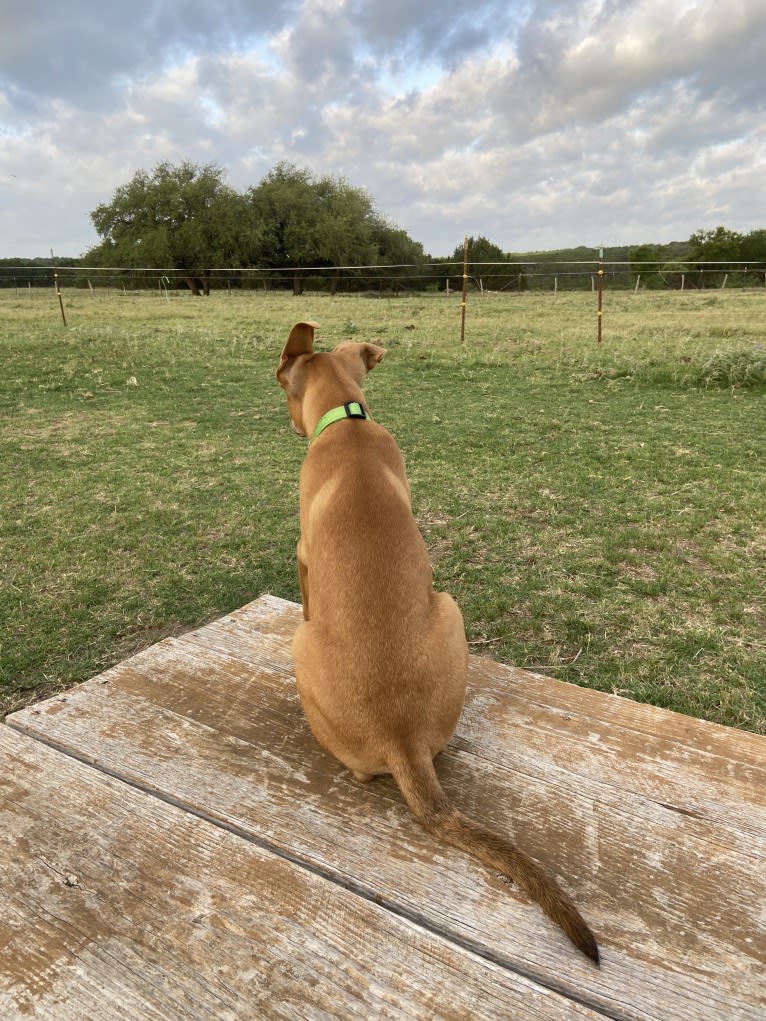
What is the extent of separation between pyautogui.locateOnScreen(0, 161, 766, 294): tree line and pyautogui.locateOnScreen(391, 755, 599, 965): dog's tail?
42027 millimetres

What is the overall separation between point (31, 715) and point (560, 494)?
177 inches

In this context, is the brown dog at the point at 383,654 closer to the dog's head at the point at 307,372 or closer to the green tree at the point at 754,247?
the dog's head at the point at 307,372

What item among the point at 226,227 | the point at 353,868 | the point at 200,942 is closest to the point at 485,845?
the point at 353,868

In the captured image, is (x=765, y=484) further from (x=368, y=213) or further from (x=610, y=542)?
(x=368, y=213)

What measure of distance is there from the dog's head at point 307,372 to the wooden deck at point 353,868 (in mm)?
1199

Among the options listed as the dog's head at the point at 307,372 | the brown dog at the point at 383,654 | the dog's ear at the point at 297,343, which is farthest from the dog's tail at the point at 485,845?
the dog's ear at the point at 297,343

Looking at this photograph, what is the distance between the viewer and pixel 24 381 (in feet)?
34.7

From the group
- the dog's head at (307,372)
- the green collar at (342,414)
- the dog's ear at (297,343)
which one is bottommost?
the green collar at (342,414)

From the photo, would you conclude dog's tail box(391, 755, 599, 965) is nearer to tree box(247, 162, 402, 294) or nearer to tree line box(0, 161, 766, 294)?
tree line box(0, 161, 766, 294)

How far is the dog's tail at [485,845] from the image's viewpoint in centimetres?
124

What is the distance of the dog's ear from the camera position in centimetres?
260

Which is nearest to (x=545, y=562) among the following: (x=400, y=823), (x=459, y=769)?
(x=459, y=769)

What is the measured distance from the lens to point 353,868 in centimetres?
144

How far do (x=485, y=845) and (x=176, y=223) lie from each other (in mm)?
57369
